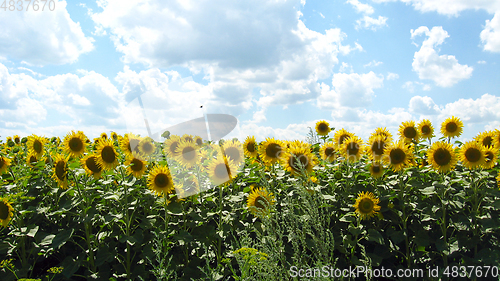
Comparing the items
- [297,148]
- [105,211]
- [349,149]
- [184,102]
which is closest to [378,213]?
[349,149]

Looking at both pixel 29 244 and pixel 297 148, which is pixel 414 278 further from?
pixel 29 244

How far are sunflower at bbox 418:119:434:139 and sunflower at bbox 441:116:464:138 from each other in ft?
1.66

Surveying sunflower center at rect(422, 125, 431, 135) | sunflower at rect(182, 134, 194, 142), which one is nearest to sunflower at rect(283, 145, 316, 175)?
sunflower at rect(182, 134, 194, 142)

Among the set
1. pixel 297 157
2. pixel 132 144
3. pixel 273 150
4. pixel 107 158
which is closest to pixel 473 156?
pixel 297 157

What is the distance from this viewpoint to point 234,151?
462 centimetres

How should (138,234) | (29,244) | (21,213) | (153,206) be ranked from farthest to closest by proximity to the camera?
(29,244), (153,206), (21,213), (138,234)

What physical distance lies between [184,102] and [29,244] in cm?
320

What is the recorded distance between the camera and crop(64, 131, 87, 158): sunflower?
4.39 meters

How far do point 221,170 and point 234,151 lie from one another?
53 cm

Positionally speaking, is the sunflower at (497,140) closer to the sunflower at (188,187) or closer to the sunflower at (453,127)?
the sunflower at (453,127)

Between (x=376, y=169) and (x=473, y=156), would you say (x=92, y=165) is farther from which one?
(x=473, y=156)

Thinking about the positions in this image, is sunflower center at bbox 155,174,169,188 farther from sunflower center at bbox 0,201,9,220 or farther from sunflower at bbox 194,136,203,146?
sunflower center at bbox 0,201,9,220

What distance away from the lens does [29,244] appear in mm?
4414

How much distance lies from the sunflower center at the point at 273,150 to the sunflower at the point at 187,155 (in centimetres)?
104
